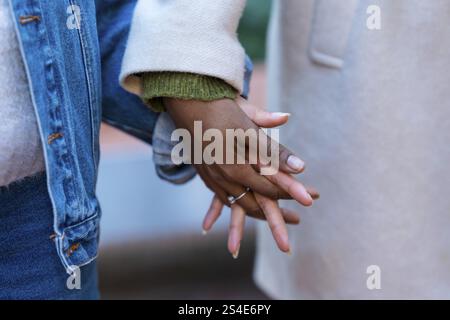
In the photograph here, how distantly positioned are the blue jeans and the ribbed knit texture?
0.04 metres

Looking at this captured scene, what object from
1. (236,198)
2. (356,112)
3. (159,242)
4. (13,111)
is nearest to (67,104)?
(13,111)

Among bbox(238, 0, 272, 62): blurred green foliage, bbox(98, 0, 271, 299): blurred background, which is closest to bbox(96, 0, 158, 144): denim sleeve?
bbox(98, 0, 271, 299): blurred background

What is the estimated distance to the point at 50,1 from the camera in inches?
29.2

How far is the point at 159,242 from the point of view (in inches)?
75.1

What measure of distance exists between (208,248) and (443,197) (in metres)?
1.08

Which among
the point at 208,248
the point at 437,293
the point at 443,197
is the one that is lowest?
the point at 208,248

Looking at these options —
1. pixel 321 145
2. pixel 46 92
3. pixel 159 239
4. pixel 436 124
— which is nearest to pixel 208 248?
pixel 159 239

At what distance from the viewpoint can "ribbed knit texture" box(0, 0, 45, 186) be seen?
27.9 inches

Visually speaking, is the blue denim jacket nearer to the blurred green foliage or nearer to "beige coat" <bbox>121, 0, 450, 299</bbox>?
"beige coat" <bbox>121, 0, 450, 299</bbox>

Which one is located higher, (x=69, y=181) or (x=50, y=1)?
(x=50, y=1)

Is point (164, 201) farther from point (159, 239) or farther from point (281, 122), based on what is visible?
point (281, 122)

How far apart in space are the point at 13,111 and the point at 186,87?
213mm

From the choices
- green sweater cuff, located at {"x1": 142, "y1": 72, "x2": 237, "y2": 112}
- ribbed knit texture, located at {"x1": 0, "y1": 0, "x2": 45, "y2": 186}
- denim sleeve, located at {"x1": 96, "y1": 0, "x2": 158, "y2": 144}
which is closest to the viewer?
A: ribbed knit texture, located at {"x1": 0, "y1": 0, "x2": 45, "y2": 186}

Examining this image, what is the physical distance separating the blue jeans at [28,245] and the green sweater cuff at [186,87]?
7.0 inches
